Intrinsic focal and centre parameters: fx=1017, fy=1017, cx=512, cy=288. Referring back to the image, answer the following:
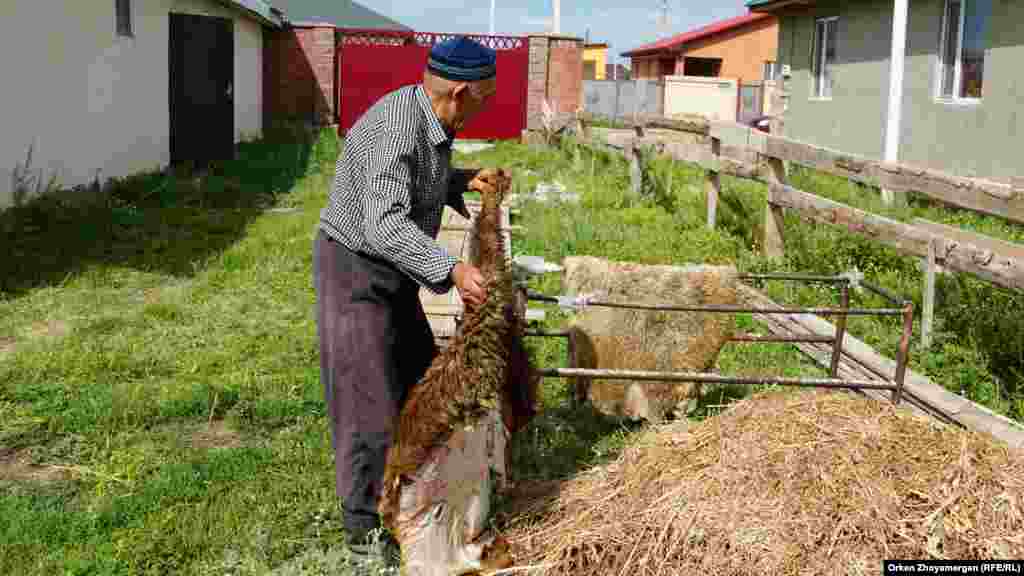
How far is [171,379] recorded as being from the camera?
5.47 m

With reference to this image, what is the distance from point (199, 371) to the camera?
5637 millimetres

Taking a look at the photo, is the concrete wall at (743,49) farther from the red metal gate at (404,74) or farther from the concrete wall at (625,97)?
the red metal gate at (404,74)

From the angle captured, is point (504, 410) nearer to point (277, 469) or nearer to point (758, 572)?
point (758, 572)

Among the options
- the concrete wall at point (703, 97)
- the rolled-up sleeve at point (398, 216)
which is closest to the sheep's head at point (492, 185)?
the rolled-up sleeve at point (398, 216)

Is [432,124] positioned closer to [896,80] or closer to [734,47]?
[896,80]

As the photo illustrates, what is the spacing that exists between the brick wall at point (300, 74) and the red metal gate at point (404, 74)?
291mm

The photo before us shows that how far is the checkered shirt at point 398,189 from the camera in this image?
9.72 feet

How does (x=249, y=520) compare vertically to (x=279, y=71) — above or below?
below

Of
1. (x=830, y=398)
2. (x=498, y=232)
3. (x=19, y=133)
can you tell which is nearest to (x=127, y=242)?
(x=19, y=133)

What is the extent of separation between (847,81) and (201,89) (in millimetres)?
10062

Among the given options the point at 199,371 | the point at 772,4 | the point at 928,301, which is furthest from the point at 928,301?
the point at 772,4

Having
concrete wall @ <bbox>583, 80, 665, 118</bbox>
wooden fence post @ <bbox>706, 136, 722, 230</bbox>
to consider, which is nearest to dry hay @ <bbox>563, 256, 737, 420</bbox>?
wooden fence post @ <bbox>706, 136, 722, 230</bbox>

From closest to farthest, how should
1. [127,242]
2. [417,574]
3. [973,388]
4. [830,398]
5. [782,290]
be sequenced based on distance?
→ [417,574] < [830,398] < [973,388] < [782,290] < [127,242]

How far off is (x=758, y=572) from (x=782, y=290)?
4.55m
